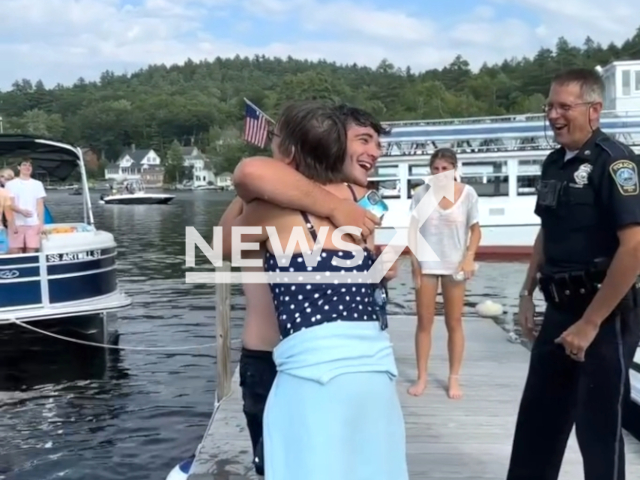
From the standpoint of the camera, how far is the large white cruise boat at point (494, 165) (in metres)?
24.4

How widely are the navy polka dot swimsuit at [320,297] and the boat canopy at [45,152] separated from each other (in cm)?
998

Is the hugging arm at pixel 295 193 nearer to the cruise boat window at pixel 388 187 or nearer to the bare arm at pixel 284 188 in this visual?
the bare arm at pixel 284 188

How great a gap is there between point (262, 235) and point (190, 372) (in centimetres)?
790

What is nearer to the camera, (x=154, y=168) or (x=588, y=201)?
(x=588, y=201)

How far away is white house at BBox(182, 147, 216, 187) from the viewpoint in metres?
148

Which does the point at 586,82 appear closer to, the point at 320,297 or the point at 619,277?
the point at 619,277

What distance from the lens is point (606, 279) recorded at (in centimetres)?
294

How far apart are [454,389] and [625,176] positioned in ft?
10.5

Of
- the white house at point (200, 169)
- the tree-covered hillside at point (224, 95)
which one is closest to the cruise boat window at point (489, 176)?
the tree-covered hillside at point (224, 95)

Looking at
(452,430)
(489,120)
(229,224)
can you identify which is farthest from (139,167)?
(229,224)

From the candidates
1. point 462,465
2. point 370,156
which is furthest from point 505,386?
point 370,156

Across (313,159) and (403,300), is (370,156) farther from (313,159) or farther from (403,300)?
(403,300)

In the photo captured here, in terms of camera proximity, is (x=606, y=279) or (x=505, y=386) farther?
(x=505, y=386)

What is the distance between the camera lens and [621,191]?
290cm
